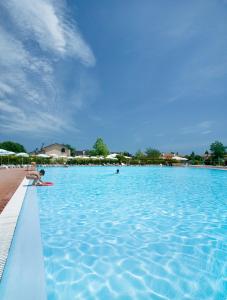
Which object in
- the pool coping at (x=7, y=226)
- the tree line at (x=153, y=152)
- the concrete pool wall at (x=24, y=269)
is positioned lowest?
the concrete pool wall at (x=24, y=269)

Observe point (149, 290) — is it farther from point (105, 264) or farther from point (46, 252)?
point (46, 252)

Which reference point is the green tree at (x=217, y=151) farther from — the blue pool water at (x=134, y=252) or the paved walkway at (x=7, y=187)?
the blue pool water at (x=134, y=252)

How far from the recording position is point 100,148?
7444 centimetres

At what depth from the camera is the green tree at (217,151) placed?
2435 inches

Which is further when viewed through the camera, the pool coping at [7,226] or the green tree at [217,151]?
the green tree at [217,151]

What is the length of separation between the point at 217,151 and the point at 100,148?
31.9 metres

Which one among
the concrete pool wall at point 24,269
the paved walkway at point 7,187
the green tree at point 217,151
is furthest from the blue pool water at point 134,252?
the green tree at point 217,151

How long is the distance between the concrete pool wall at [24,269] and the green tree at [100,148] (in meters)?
68.5

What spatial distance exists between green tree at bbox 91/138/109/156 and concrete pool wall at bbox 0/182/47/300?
68.5 meters

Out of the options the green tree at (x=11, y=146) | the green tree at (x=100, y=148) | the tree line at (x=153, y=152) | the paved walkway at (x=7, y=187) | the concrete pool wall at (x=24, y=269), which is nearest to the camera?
the concrete pool wall at (x=24, y=269)

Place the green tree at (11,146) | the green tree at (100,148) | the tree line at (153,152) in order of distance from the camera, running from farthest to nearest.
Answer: the green tree at (11,146) → the green tree at (100,148) → the tree line at (153,152)

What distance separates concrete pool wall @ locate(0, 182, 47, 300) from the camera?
9.80 feet

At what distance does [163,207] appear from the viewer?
986 centimetres

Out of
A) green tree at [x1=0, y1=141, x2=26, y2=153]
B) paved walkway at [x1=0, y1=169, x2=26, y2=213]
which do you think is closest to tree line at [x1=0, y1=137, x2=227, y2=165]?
green tree at [x1=0, y1=141, x2=26, y2=153]
